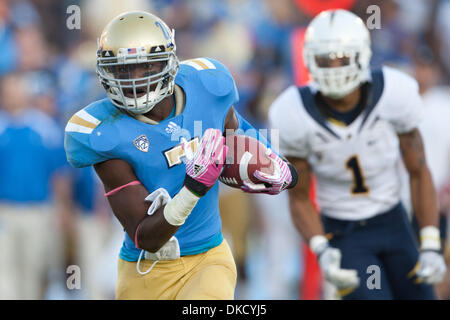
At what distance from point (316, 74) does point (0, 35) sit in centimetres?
418

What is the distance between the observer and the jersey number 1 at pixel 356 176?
16.1 feet

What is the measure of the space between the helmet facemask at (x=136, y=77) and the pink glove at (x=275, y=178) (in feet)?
1.80

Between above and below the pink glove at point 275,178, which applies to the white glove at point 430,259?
below

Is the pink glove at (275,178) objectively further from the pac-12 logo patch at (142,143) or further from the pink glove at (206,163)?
the pac-12 logo patch at (142,143)

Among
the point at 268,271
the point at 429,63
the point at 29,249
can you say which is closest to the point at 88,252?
the point at 29,249

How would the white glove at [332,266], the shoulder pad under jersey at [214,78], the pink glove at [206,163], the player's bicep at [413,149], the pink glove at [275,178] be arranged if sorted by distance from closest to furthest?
1. the pink glove at [206,163]
2. the pink glove at [275,178]
3. the shoulder pad under jersey at [214,78]
4. the white glove at [332,266]
5. the player's bicep at [413,149]

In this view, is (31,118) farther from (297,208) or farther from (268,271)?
(297,208)

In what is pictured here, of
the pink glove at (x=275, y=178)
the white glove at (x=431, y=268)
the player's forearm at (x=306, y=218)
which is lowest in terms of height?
the white glove at (x=431, y=268)

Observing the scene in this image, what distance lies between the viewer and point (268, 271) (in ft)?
24.7

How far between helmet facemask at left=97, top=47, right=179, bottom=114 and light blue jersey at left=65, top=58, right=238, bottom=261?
3.9 inches

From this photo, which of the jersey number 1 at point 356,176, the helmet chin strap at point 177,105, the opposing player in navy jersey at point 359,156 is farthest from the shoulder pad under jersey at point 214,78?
the jersey number 1 at point 356,176

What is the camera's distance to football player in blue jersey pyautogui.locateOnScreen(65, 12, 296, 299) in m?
3.76

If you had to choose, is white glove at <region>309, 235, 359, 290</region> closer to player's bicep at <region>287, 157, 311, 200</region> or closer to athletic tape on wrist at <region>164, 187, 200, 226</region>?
player's bicep at <region>287, 157, 311, 200</region>

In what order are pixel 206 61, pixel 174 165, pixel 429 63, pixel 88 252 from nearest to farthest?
pixel 174 165 < pixel 206 61 < pixel 429 63 < pixel 88 252
